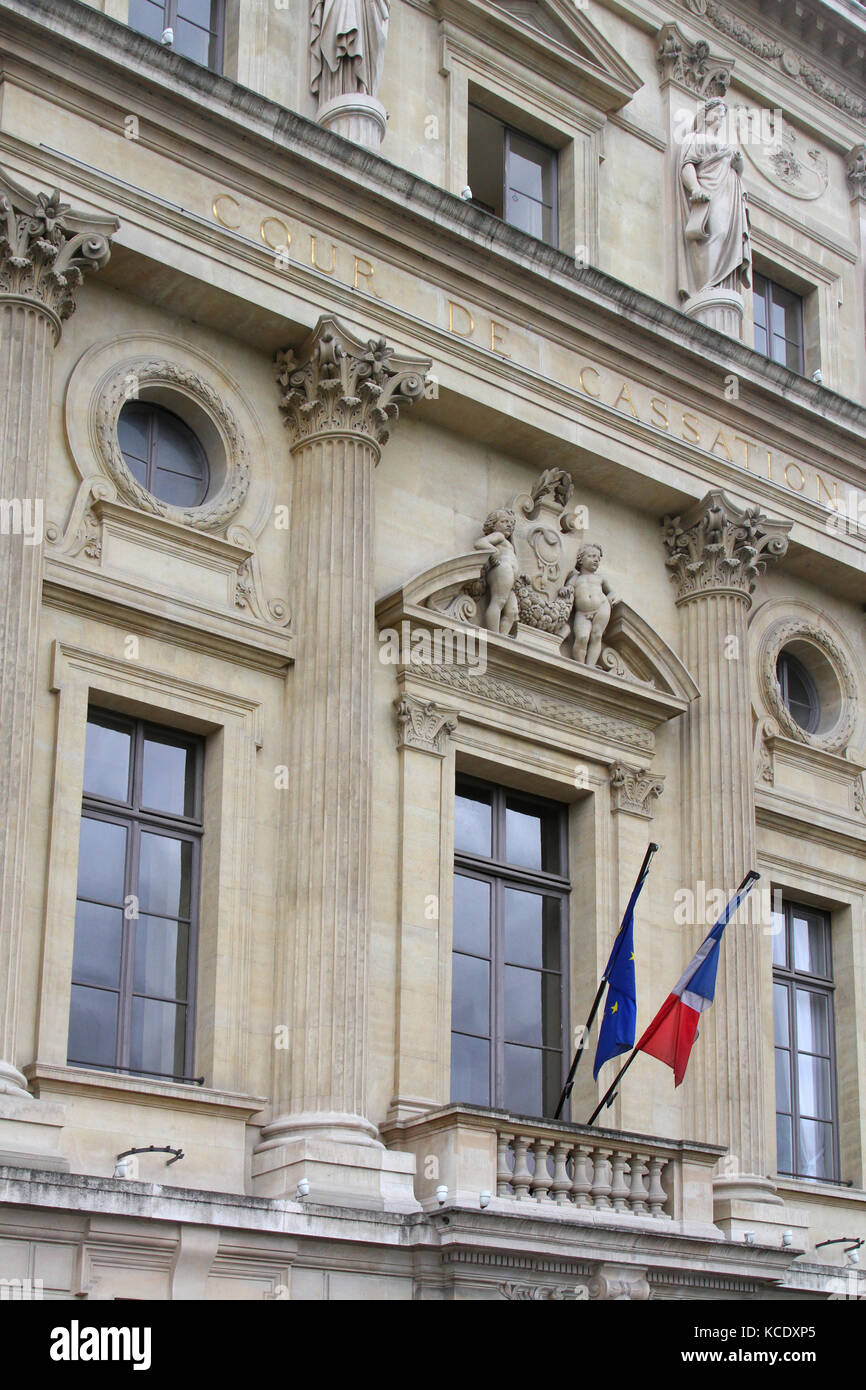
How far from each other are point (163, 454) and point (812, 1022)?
899cm

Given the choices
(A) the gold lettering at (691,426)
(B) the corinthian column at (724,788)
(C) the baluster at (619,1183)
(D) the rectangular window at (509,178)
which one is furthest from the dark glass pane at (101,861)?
(D) the rectangular window at (509,178)

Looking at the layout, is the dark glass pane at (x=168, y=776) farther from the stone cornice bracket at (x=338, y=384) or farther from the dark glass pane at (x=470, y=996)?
the stone cornice bracket at (x=338, y=384)

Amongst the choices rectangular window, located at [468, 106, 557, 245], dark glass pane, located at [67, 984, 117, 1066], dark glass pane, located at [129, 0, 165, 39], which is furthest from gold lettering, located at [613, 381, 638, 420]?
dark glass pane, located at [67, 984, 117, 1066]

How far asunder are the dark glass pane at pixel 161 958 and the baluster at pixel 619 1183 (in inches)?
151

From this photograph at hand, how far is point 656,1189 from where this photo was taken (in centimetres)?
1875

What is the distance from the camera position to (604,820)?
2102cm

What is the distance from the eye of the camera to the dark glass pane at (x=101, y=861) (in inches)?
691

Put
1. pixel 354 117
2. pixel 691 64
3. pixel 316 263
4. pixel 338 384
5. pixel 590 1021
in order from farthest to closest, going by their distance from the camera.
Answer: pixel 691 64 < pixel 354 117 < pixel 316 263 < pixel 338 384 < pixel 590 1021

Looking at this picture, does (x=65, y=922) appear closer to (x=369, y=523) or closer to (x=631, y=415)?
(x=369, y=523)

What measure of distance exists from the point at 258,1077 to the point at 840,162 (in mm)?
14740

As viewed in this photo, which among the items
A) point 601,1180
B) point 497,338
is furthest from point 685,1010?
point 497,338

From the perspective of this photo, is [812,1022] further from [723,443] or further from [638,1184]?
[723,443]

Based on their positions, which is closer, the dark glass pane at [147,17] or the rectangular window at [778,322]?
the dark glass pane at [147,17]
